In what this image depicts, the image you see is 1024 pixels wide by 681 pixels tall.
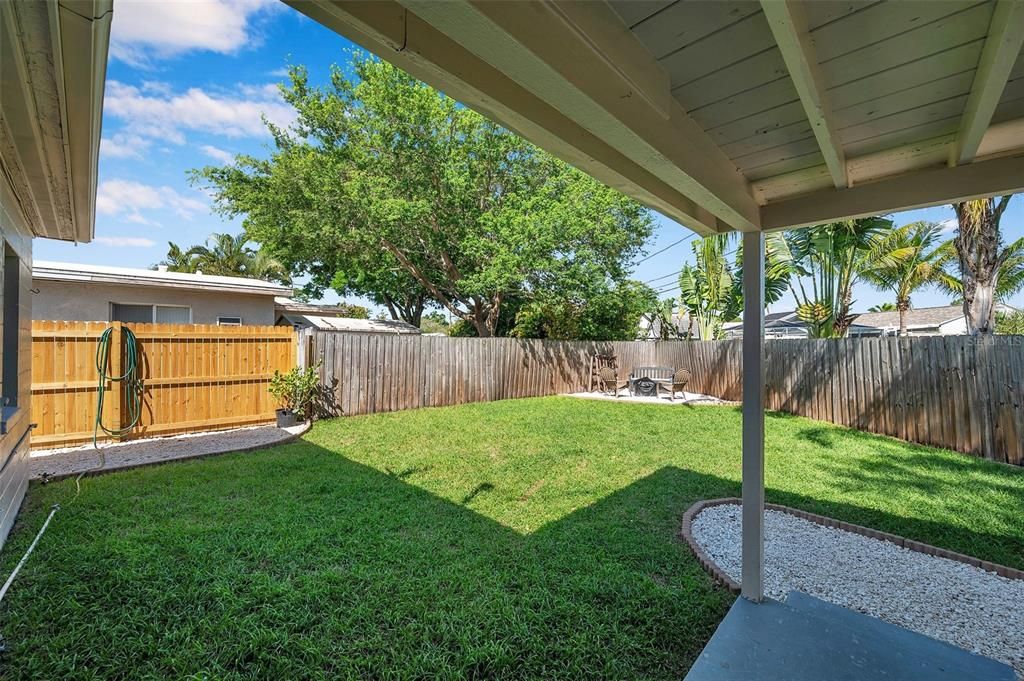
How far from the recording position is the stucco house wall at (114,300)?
26.6 ft

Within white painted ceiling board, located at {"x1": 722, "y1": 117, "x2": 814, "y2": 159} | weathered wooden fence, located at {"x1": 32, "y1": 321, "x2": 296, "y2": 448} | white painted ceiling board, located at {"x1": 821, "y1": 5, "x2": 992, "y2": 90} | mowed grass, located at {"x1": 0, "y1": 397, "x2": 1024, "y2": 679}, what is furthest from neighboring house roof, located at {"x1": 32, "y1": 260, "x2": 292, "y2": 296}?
white painted ceiling board, located at {"x1": 821, "y1": 5, "x2": 992, "y2": 90}

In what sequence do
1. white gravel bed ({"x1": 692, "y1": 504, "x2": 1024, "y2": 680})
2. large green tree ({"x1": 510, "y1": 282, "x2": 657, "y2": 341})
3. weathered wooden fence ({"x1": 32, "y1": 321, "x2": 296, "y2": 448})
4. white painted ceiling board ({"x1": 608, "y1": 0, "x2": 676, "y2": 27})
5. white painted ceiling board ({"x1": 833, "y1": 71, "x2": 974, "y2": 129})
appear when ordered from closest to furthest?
white painted ceiling board ({"x1": 608, "y1": 0, "x2": 676, "y2": 27}) < white painted ceiling board ({"x1": 833, "y1": 71, "x2": 974, "y2": 129}) < white gravel bed ({"x1": 692, "y1": 504, "x2": 1024, "y2": 680}) < weathered wooden fence ({"x1": 32, "y1": 321, "x2": 296, "y2": 448}) < large green tree ({"x1": 510, "y1": 282, "x2": 657, "y2": 341})

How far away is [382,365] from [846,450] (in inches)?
309

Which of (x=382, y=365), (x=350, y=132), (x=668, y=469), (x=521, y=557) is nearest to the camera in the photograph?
(x=521, y=557)

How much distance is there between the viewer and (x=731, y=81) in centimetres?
149

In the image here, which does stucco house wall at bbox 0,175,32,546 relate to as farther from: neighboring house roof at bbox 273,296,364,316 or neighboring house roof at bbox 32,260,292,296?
neighboring house roof at bbox 273,296,364,316

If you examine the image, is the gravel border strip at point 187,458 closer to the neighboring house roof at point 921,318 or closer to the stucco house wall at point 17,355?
the stucco house wall at point 17,355

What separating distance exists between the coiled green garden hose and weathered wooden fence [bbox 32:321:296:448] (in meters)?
0.06

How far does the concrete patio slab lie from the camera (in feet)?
6.33

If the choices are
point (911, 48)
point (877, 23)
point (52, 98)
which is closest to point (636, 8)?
point (877, 23)

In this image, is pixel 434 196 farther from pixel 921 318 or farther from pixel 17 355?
pixel 921 318

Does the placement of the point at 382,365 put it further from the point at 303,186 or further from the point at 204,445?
the point at 303,186

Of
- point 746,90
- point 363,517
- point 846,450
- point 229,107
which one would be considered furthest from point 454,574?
point 229,107

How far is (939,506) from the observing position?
409cm
